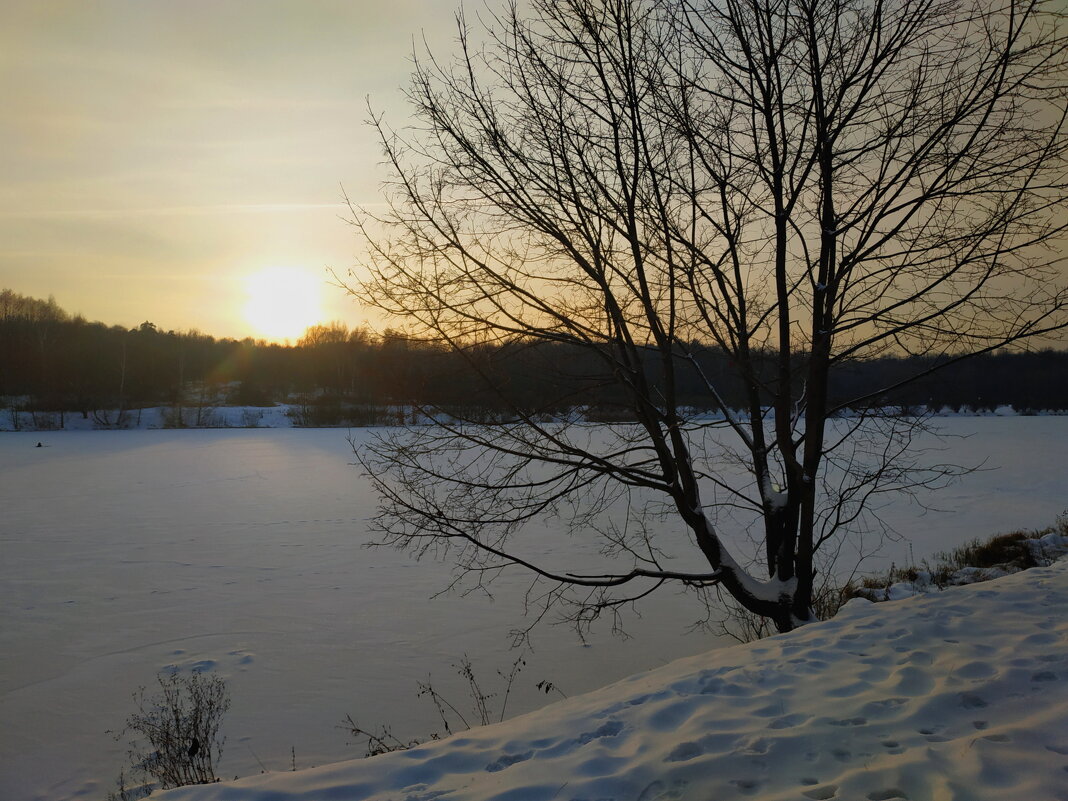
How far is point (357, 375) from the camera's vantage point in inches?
299

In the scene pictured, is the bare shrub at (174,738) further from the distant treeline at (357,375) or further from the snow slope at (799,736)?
the distant treeline at (357,375)

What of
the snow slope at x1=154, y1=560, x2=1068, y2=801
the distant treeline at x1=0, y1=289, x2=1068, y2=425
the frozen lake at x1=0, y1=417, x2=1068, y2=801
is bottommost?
the frozen lake at x1=0, y1=417, x2=1068, y2=801

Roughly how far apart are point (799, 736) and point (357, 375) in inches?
223

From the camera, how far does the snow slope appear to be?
284 cm

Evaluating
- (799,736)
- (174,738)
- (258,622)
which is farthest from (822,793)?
(258,622)

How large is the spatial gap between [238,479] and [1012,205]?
23274 mm

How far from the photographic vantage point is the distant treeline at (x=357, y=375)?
244 inches

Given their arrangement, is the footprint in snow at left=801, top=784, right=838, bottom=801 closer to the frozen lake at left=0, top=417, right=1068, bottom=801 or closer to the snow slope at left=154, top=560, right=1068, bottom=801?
the snow slope at left=154, top=560, right=1068, bottom=801

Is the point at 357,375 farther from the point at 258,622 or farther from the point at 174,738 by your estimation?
the point at 258,622

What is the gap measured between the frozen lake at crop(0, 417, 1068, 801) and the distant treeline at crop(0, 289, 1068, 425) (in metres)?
2.87

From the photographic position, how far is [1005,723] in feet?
10.5

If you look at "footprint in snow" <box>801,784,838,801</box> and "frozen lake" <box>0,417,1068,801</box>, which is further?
"frozen lake" <box>0,417,1068,801</box>

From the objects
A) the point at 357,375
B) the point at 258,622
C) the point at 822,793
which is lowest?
the point at 258,622

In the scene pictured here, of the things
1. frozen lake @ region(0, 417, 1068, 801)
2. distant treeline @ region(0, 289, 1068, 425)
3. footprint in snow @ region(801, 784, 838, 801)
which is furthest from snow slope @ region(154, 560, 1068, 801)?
frozen lake @ region(0, 417, 1068, 801)
